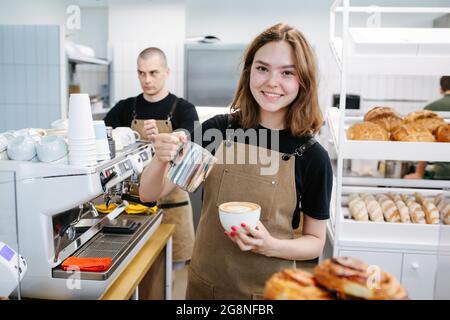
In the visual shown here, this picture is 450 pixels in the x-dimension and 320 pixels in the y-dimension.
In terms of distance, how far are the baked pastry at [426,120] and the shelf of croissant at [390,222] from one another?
0.80ft

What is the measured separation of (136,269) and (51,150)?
519 millimetres

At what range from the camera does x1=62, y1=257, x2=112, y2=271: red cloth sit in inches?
40.4

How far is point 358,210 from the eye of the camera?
58.7 inches

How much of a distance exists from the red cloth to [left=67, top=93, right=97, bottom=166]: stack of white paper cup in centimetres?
29

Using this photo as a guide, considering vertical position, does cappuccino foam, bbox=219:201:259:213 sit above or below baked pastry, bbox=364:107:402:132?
below

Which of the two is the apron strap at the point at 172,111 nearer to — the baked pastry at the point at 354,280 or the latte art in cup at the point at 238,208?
the latte art in cup at the point at 238,208

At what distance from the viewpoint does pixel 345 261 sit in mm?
354

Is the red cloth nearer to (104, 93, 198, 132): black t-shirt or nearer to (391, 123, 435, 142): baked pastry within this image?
(104, 93, 198, 132): black t-shirt

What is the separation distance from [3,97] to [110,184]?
1035mm

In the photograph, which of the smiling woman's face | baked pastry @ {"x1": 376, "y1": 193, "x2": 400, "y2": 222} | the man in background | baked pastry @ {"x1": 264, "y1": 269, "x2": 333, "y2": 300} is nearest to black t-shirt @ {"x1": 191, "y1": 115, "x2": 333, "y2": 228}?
the smiling woman's face

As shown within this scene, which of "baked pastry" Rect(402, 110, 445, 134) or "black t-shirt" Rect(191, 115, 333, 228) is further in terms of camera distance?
"baked pastry" Rect(402, 110, 445, 134)

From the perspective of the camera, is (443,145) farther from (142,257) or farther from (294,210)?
(142,257)

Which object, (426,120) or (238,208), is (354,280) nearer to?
(238,208)
